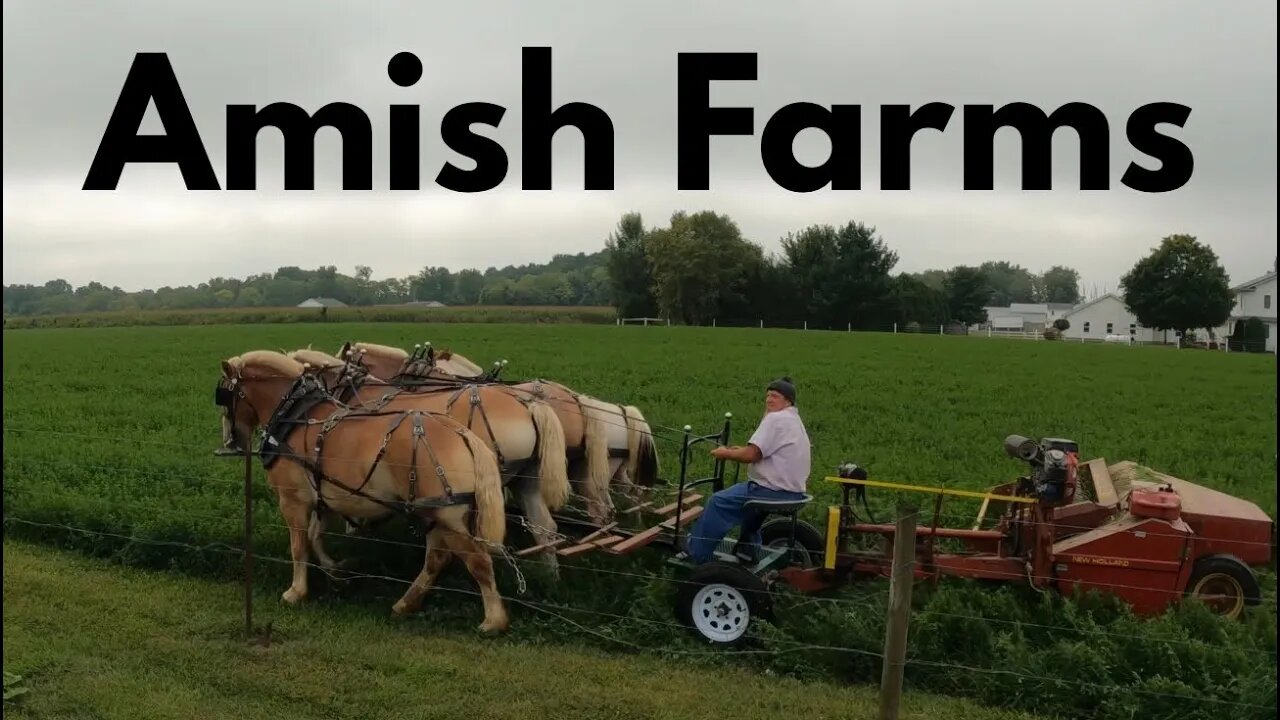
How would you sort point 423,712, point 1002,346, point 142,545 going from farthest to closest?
point 1002,346 < point 142,545 < point 423,712

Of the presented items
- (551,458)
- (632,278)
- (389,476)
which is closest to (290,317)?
(632,278)

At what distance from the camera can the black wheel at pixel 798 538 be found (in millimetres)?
7320

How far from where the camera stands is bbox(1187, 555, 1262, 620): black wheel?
6.56m

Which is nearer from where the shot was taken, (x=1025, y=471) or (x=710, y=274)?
(x=1025, y=471)

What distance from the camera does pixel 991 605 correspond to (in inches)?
253

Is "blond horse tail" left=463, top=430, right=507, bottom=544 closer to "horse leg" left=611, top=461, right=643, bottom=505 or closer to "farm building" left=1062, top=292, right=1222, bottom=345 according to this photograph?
"horse leg" left=611, top=461, right=643, bottom=505

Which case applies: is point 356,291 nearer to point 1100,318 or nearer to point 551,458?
point 1100,318

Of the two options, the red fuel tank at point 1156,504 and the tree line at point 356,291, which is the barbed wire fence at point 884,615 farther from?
the tree line at point 356,291

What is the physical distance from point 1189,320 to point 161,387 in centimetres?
6179

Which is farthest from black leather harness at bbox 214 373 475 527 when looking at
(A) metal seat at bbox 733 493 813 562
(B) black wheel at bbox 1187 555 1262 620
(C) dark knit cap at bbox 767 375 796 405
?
(B) black wheel at bbox 1187 555 1262 620

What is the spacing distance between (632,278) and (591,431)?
64745 millimetres

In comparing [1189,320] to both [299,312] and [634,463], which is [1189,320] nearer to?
[299,312]

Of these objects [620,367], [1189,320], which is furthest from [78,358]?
[1189,320]

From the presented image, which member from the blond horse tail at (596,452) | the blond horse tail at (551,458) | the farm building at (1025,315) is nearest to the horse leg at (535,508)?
the blond horse tail at (551,458)
